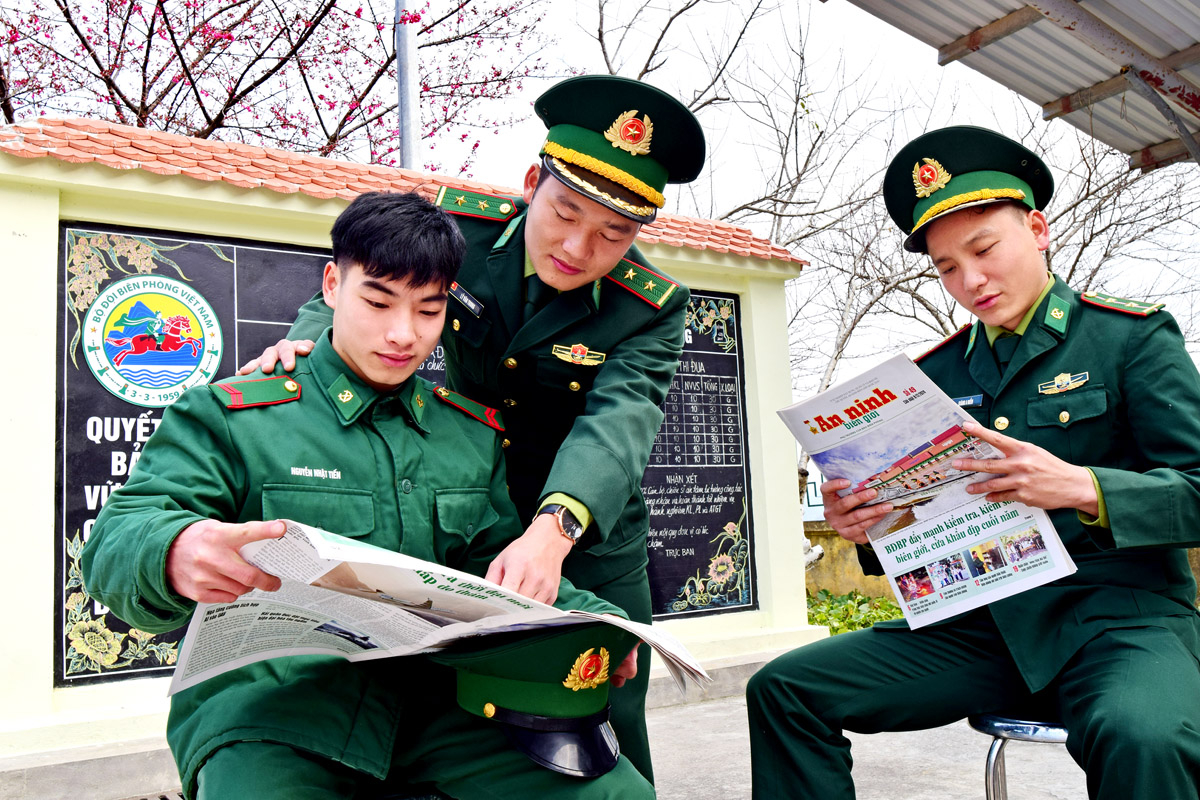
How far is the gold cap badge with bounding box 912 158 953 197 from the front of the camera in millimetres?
2016

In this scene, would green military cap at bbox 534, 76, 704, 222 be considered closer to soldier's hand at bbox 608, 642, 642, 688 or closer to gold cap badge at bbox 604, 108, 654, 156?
gold cap badge at bbox 604, 108, 654, 156

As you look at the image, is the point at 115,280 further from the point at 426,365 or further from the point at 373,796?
the point at 373,796

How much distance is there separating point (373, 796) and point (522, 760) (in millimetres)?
211

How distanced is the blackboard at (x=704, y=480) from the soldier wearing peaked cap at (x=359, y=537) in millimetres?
3840

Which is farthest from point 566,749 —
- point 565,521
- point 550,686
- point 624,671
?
point 565,521

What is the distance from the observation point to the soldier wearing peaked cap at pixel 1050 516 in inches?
63.9

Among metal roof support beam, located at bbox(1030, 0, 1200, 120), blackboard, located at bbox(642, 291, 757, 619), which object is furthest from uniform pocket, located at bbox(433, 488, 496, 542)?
blackboard, located at bbox(642, 291, 757, 619)

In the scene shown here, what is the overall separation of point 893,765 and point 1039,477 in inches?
91.7

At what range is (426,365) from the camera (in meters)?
4.88

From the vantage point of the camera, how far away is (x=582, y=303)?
1899 mm

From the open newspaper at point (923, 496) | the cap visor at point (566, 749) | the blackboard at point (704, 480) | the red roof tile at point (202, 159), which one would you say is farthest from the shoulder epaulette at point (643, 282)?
the blackboard at point (704, 480)

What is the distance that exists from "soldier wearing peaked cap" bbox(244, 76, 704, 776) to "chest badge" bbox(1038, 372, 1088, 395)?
0.76m

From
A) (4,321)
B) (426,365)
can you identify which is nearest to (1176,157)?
(426,365)

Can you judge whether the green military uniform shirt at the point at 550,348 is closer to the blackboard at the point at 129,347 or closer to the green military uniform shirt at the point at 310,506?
the green military uniform shirt at the point at 310,506
